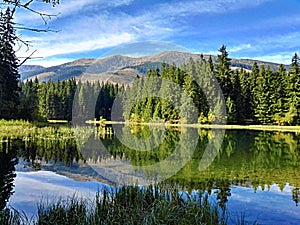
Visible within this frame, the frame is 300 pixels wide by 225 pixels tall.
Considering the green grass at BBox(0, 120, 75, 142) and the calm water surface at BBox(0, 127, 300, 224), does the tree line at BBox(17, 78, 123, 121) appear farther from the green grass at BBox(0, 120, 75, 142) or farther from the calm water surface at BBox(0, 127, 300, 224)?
the calm water surface at BBox(0, 127, 300, 224)

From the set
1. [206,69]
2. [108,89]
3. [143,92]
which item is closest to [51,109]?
[108,89]

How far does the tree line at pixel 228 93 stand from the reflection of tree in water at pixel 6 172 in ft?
114

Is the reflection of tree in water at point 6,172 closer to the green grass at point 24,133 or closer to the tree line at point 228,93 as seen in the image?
the green grass at point 24,133

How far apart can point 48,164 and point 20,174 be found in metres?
2.49

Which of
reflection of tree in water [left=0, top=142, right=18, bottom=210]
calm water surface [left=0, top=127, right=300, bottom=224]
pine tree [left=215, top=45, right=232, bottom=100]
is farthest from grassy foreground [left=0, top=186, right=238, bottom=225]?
pine tree [left=215, top=45, right=232, bottom=100]

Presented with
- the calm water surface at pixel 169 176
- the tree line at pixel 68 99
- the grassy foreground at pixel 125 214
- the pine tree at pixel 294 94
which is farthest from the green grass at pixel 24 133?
the tree line at pixel 68 99

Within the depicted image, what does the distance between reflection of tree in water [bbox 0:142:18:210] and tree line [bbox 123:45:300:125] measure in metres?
34.7

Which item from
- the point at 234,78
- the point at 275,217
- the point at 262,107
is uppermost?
the point at 234,78

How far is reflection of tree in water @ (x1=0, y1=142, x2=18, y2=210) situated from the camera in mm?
8156

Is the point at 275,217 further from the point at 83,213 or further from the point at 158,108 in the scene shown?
the point at 158,108

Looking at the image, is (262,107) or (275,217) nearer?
(275,217)

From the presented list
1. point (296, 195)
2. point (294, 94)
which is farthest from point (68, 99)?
point (296, 195)

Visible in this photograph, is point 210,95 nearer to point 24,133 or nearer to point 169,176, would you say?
point 24,133

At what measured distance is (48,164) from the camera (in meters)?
13.8
